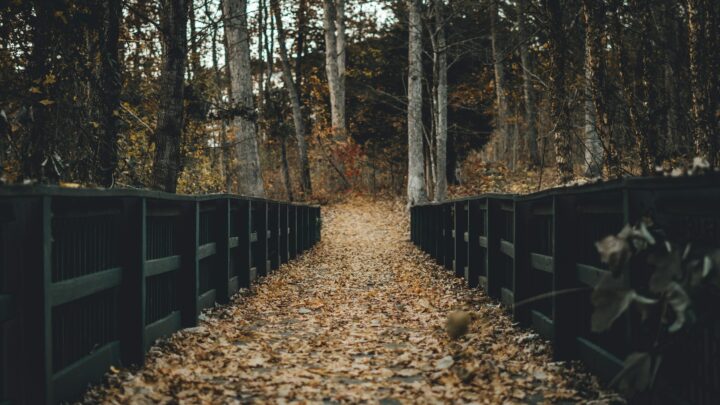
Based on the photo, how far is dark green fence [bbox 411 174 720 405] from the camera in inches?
126

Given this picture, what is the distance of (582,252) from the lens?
16.9ft

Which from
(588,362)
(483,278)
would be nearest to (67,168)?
(483,278)

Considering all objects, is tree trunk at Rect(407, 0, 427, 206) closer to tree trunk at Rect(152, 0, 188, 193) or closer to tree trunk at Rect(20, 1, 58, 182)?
tree trunk at Rect(152, 0, 188, 193)

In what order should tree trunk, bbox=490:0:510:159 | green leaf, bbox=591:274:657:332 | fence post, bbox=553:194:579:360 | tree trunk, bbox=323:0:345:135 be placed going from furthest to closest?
tree trunk, bbox=323:0:345:135 → tree trunk, bbox=490:0:510:159 → fence post, bbox=553:194:579:360 → green leaf, bbox=591:274:657:332

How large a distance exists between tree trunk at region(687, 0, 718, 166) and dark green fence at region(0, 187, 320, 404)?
5896mm

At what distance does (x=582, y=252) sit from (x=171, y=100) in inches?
289

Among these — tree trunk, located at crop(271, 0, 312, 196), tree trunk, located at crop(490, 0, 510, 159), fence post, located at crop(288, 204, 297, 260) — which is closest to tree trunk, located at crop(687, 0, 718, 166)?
fence post, located at crop(288, 204, 297, 260)

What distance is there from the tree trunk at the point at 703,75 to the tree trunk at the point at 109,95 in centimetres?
764

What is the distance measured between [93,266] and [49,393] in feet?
3.99

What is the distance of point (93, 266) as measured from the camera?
15.3 ft

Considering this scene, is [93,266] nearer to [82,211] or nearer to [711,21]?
[82,211]

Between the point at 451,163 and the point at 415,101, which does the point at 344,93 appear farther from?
the point at 415,101

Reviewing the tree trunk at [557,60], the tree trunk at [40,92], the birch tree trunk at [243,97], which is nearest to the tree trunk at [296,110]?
the birch tree trunk at [243,97]

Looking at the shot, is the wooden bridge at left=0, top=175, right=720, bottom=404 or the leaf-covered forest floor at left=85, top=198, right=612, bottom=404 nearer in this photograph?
the wooden bridge at left=0, top=175, right=720, bottom=404
